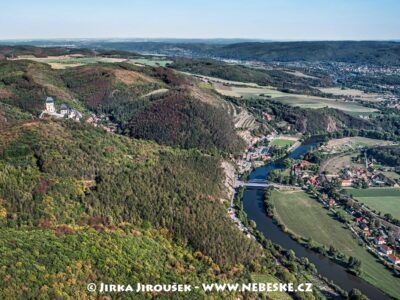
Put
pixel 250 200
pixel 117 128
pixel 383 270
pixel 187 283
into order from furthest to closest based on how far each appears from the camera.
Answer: pixel 117 128 < pixel 250 200 < pixel 383 270 < pixel 187 283

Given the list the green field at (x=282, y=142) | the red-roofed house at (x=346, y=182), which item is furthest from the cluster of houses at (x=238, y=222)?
the green field at (x=282, y=142)

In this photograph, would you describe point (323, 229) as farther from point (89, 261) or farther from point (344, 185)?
point (89, 261)

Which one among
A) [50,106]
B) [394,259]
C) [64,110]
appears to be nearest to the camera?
[394,259]

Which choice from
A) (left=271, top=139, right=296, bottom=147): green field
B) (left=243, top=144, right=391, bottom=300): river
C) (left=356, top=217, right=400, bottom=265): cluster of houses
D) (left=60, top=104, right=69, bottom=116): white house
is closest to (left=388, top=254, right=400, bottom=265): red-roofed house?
(left=356, top=217, right=400, bottom=265): cluster of houses

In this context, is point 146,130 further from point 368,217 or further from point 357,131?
point 357,131

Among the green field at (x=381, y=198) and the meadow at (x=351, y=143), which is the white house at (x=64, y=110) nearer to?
the meadow at (x=351, y=143)

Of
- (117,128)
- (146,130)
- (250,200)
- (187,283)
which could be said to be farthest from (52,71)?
(187,283)

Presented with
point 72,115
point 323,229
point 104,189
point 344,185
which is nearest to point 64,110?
point 72,115
